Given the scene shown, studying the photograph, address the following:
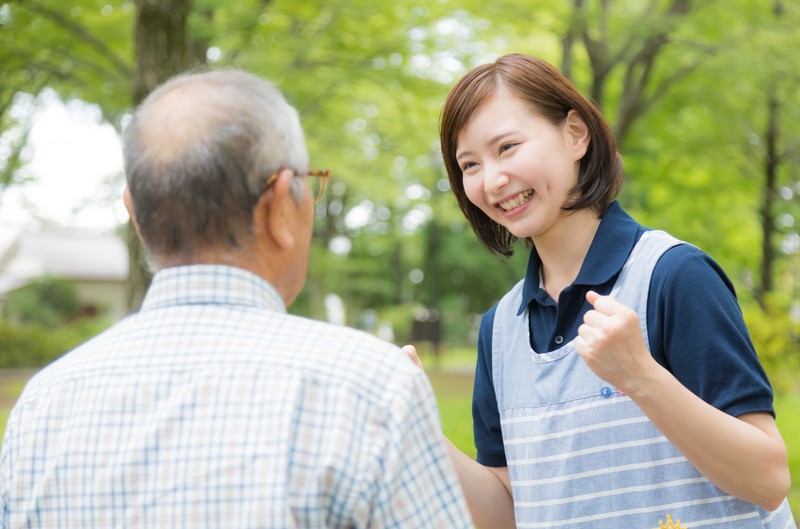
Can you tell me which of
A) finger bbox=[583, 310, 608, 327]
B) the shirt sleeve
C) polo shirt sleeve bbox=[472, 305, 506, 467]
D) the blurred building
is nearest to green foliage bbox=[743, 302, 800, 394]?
polo shirt sleeve bbox=[472, 305, 506, 467]

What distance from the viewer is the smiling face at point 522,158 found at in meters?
2.17

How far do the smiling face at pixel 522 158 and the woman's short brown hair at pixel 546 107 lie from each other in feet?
0.06

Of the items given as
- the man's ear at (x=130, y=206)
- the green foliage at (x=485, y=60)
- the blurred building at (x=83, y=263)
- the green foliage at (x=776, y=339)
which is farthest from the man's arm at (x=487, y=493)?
the blurred building at (x=83, y=263)

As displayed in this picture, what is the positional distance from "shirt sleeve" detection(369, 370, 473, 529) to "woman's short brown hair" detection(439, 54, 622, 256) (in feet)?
3.12

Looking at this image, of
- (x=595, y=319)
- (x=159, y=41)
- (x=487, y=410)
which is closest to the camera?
(x=595, y=319)

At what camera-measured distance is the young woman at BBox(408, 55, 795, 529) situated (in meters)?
1.79

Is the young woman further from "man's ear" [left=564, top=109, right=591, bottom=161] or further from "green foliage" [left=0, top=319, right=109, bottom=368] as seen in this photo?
"green foliage" [left=0, top=319, right=109, bottom=368]

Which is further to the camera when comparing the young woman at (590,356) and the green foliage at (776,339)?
the green foliage at (776,339)

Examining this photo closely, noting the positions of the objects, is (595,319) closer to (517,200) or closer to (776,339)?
(517,200)

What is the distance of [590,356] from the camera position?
5.74 feet

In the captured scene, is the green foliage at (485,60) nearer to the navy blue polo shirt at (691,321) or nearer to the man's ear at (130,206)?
the navy blue polo shirt at (691,321)

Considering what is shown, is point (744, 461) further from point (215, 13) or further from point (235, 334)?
point (215, 13)

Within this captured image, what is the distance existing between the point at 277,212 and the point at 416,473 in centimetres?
47

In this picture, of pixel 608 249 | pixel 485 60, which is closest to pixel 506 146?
pixel 608 249
